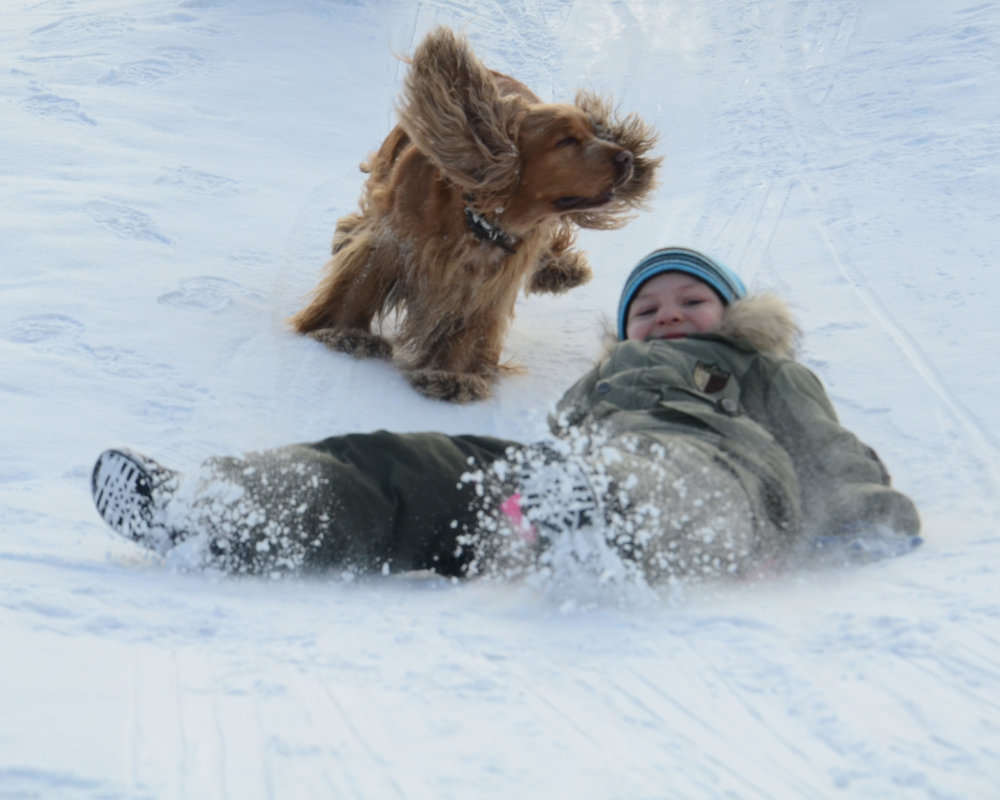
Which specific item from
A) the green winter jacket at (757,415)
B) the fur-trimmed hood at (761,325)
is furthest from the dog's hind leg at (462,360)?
the fur-trimmed hood at (761,325)

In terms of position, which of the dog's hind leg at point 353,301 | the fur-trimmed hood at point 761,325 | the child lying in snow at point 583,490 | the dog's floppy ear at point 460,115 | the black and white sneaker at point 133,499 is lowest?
the black and white sneaker at point 133,499

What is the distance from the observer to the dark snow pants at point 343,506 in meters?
1.97

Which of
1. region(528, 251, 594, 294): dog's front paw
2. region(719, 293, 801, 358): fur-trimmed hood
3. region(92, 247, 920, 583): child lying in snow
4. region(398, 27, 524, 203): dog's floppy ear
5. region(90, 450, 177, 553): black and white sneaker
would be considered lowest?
region(90, 450, 177, 553): black and white sneaker

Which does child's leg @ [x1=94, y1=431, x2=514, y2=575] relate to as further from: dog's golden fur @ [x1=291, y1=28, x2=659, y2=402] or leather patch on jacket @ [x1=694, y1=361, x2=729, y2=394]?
dog's golden fur @ [x1=291, y1=28, x2=659, y2=402]

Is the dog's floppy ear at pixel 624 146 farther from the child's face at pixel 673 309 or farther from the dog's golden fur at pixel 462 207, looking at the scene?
the child's face at pixel 673 309

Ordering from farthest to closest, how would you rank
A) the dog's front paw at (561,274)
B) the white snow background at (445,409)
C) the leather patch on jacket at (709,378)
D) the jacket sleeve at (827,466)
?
1. the dog's front paw at (561,274)
2. the leather patch on jacket at (709,378)
3. the jacket sleeve at (827,466)
4. the white snow background at (445,409)

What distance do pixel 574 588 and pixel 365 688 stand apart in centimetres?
48

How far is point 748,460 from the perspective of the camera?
2.20 metres

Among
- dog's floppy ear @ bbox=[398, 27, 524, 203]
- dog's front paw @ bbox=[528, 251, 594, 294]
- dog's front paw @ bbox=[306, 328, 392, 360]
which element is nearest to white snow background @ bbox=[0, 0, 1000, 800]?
dog's front paw @ bbox=[306, 328, 392, 360]

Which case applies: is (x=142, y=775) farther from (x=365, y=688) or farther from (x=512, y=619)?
(x=512, y=619)

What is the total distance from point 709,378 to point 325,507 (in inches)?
39.6

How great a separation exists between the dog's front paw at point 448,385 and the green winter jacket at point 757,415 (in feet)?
1.73

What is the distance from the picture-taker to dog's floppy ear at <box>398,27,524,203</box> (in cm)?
294

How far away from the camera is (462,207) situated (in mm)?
3098
